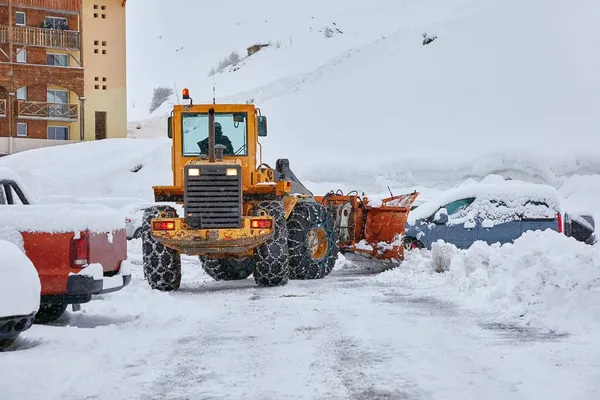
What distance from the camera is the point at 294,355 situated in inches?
258

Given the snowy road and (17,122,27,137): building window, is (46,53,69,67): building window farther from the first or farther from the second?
the snowy road

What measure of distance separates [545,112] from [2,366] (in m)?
34.4

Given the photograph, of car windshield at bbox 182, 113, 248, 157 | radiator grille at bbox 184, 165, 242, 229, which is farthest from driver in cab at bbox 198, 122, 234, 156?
radiator grille at bbox 184, 165, 242, 229

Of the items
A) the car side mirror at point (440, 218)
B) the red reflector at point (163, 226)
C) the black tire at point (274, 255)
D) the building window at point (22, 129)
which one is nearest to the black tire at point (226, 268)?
the black tire at point (274, 255)

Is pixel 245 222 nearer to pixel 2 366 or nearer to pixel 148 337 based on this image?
pixel 148 337

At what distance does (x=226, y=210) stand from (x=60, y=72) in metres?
35.6

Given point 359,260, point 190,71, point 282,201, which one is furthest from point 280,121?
point 190,71

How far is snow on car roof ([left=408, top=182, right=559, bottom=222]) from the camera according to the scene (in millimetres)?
16016

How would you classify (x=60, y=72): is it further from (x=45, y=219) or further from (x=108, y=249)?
(x=45, y=219)

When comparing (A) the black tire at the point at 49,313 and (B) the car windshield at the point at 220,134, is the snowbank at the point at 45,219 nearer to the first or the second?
(A) the black tire at the point at 49,313

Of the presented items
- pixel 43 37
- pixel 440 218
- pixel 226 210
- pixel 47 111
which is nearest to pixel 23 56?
pixel 43 37

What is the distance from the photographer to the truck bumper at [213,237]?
38.7 ft

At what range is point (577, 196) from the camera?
98.2ft

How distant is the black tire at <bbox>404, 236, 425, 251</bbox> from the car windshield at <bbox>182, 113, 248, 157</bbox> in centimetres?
484
